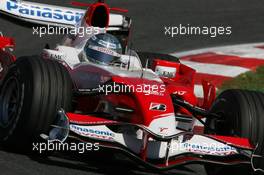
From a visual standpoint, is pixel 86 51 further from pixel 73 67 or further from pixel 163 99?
pixel 163 99

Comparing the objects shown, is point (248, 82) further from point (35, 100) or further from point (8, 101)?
point (35, 100)

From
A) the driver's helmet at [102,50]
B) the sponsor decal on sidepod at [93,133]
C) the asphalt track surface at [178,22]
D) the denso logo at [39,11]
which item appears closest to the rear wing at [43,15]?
the denso logo at [39,11]

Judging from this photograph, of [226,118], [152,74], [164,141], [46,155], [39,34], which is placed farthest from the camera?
[39,34]

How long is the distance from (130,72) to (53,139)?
1.40 metres

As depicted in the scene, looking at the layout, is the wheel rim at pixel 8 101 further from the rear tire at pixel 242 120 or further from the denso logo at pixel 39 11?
the denso logo at pixel 39 11

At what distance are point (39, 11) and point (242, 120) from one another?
12.6 feet

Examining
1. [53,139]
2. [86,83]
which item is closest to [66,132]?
[53,139]

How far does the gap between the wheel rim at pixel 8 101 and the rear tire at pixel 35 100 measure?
0.02m

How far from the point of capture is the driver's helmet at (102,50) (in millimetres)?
8555

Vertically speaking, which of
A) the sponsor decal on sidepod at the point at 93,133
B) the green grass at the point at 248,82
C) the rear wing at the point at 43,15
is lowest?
the green grass at the point at 248,82

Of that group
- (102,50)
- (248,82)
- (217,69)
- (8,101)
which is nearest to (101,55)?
(102,50)

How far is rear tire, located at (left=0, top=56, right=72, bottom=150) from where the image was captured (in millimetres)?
7188

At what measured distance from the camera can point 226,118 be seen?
7852mm

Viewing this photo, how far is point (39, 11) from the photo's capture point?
34.4 ft
